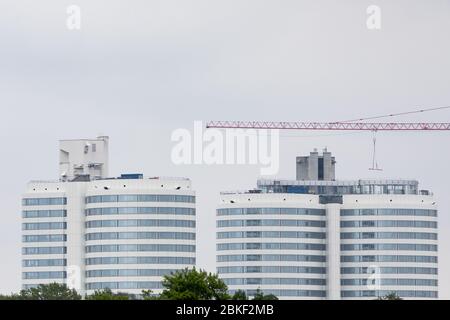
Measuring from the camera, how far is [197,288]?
19462 centimetres
